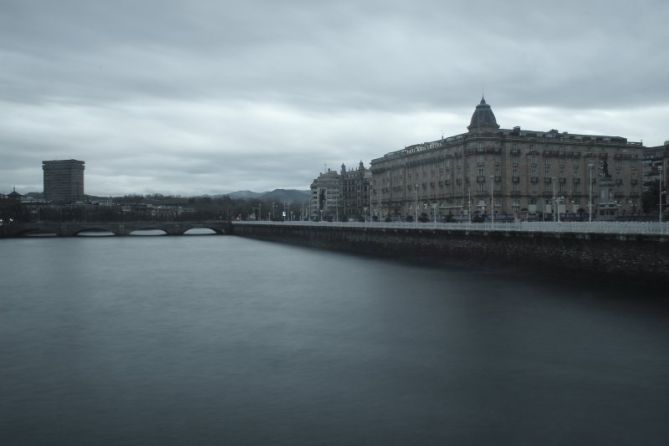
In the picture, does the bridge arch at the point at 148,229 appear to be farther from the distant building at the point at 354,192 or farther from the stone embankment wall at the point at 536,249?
the stone embankment wall at the point at 536,249

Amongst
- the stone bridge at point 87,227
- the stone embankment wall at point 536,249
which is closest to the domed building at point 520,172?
the stone embankment wall at point 536,249

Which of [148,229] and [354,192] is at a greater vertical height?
[354,192]

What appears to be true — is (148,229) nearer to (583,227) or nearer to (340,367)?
(583,227)

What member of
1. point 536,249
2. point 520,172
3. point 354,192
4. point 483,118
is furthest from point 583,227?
point 354,192

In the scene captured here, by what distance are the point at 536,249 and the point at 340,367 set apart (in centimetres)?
2577

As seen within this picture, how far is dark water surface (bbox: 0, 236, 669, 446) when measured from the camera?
1427 centimetres

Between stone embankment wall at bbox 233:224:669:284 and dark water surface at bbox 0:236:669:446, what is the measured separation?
1.73m

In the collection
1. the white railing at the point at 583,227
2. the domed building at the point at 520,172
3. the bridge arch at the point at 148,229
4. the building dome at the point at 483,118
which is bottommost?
the bridge arch at the point at 148,229

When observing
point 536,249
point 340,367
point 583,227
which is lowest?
point 340,367

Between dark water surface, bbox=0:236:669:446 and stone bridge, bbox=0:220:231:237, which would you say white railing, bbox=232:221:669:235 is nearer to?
dark water surface, bbox=0:236:669:446

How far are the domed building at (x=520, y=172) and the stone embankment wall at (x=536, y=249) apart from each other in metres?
23.8

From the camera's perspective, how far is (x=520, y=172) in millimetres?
93625

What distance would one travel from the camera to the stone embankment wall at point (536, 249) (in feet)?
105

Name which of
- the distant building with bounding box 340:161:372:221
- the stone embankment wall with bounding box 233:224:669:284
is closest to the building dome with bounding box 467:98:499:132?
the stone embankment wall with bounding box 233:224:669:284
